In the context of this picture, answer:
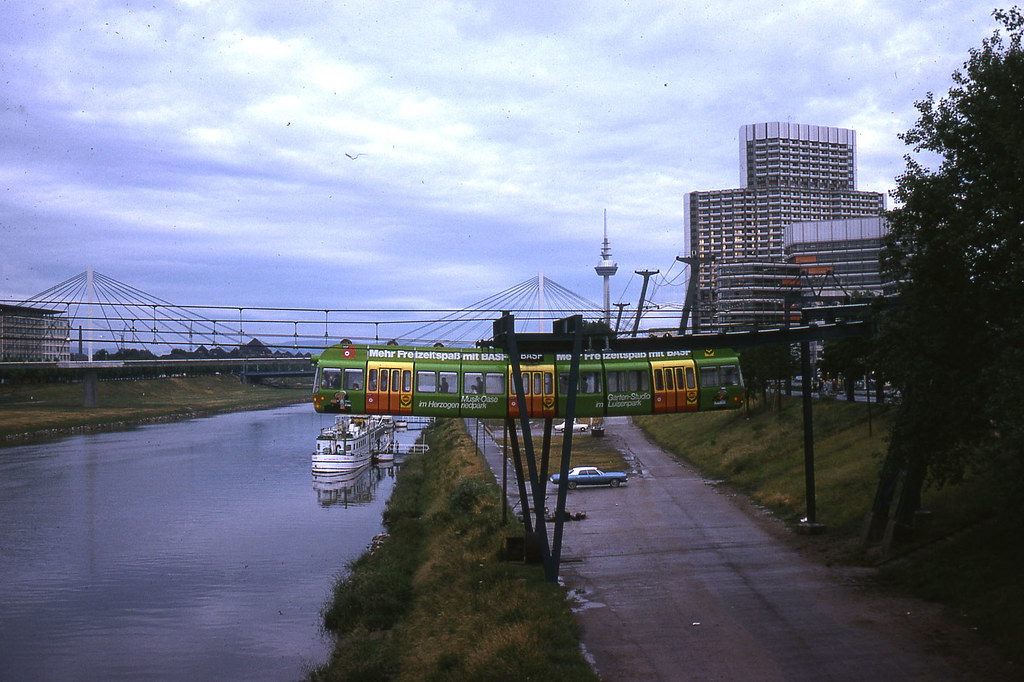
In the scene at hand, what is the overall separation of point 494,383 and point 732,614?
833cm

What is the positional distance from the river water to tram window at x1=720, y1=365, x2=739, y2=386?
1275 centimetres

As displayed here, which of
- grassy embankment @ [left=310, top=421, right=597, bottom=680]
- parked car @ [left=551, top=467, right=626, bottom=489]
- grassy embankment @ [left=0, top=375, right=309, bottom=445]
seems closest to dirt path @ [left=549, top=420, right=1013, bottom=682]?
grassy embankment @ [left=310, top=421, right=597, bottom=680]

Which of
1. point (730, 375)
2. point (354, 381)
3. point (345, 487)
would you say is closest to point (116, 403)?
point (345, 487)

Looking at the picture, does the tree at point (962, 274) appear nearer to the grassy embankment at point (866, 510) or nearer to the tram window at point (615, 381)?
the grassy embankment at point (866, 510)

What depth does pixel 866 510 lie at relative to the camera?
24828 millimetres

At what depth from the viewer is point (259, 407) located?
490ft

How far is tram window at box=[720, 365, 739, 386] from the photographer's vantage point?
2339 centimetres

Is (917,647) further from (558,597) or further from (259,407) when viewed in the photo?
(259,407)

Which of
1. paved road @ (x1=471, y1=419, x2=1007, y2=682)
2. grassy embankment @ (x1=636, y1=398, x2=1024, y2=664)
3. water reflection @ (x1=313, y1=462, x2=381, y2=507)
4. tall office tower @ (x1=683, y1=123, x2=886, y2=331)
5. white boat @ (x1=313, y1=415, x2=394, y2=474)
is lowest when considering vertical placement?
water reflection @ (x1=313, y1=462, x2=381, y2=507)

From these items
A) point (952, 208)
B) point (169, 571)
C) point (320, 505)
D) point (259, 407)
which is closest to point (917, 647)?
point (952, 208)

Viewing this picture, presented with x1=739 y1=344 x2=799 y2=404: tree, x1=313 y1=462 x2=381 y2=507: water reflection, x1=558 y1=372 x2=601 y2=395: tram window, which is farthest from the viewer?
x1=313 y1=462 x2=381 y2=507: water reflection

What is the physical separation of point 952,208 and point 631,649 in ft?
33.4

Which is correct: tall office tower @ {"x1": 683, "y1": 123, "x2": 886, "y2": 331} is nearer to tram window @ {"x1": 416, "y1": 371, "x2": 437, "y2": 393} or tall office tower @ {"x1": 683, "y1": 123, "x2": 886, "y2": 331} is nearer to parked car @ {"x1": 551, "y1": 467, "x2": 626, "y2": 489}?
parked car @ {"x1": 551, "y1": 467, "x2": 626, "y2": 489}

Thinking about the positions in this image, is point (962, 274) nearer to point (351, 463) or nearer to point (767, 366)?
A: point (767, 366)
